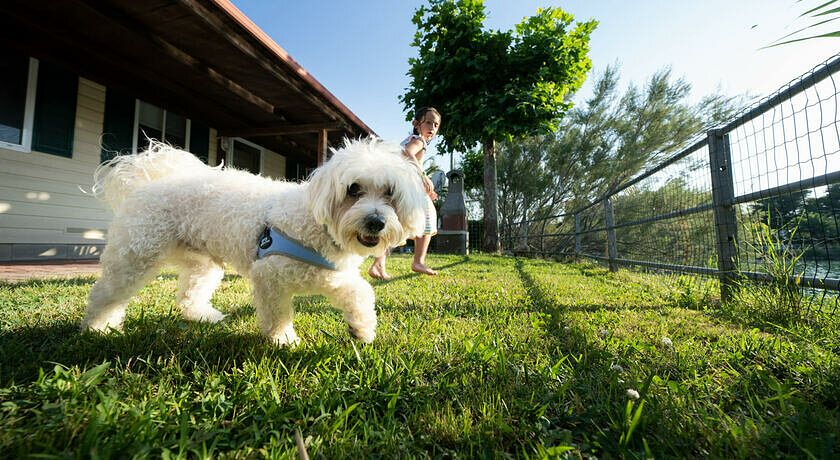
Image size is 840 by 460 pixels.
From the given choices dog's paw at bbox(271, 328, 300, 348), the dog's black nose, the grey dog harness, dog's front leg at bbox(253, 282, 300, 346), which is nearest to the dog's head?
the dog's black nose

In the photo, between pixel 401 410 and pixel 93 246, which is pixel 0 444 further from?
pixel 93 246

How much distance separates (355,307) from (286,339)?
0.43 metres

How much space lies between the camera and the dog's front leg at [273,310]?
1948mm

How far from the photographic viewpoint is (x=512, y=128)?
405 inches

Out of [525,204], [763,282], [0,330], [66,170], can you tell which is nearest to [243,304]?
[0,330]

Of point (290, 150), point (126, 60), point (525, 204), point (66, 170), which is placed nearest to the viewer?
point (126, 60)

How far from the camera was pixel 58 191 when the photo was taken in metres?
5.95

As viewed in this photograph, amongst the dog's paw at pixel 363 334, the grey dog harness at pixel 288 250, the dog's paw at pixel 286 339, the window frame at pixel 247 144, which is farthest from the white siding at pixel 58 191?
the dog's paw at pixel 363 334

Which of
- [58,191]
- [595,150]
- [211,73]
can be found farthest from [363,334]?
[595,150]

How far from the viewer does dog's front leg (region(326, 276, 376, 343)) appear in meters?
2.07

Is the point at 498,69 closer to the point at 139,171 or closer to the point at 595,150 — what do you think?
the point at 595,150

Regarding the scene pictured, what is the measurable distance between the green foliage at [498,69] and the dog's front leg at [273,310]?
914 centimetres

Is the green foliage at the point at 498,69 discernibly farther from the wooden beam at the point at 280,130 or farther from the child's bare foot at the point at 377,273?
the child's bare foot at the point at 377,273

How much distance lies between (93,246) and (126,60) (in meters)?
3.45
